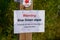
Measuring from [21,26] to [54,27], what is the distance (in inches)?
91.7

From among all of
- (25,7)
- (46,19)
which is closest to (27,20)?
(25,7)

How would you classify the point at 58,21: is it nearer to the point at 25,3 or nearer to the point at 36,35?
the point at 36,35

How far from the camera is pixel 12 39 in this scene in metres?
4.34

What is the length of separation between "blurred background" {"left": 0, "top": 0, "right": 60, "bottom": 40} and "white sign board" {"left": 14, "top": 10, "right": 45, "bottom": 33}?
178 centimetres

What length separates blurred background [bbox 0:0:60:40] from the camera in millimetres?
4284

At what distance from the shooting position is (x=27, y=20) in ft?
7.88

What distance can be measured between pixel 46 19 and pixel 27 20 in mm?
2131

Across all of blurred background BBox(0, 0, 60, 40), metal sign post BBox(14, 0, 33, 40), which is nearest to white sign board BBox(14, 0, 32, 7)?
metal sign post BBox(14, 0, 33, 40)

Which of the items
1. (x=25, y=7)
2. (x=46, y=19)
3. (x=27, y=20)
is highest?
(x=25, y=7)

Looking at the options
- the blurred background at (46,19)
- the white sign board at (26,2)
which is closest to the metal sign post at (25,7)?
the white sign board at (26,2)

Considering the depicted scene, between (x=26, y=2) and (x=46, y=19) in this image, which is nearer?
(x=26, y=2)

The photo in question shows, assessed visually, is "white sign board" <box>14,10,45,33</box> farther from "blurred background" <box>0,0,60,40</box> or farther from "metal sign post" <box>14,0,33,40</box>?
"blurred background" <box>0,0,60,40</box>

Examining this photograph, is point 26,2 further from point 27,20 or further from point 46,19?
point 46,19

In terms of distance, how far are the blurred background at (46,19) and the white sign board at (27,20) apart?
178 cm
